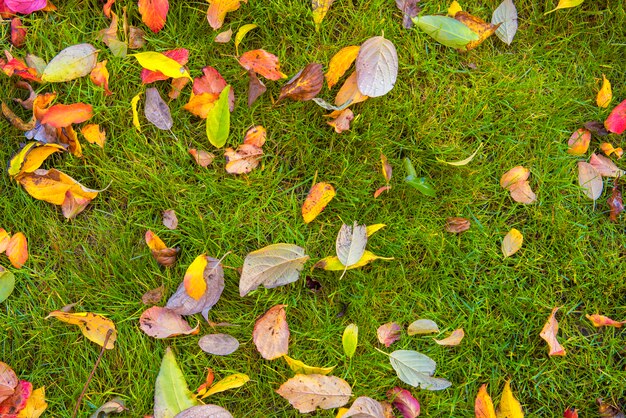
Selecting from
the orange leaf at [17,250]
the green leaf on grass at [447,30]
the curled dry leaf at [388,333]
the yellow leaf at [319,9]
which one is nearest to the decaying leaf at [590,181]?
the green leaf on grass at [447,30]

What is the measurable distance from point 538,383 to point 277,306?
0.94m

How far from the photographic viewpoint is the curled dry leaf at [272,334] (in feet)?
5.97

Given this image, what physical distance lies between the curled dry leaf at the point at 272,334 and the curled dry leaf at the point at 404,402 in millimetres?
390

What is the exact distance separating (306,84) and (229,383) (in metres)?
1.05

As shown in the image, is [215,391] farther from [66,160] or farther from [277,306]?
[66,160]

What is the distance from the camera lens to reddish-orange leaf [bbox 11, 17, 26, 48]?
1.96 metres

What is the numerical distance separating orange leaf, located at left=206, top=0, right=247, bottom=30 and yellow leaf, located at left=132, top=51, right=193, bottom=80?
205 mm

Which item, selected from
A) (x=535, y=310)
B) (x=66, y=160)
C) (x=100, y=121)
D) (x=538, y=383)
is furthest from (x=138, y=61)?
(x=538, y=383)

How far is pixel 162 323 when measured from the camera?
1833mm

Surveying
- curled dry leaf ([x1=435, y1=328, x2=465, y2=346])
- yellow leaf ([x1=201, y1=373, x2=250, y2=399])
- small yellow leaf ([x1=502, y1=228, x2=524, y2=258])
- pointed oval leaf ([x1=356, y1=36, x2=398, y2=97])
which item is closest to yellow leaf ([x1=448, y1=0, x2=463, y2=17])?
pointed oval leaf ([x1=356, y1=36, x2=398, y2=97])

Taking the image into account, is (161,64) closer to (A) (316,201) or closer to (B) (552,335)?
Answer: (A) (316,201)

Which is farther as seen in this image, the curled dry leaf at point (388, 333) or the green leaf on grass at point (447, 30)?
the green leaf on grass at point (447, 30)

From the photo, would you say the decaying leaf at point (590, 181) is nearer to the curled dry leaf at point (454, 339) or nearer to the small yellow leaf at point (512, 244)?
the small yellow leaf at point (512, 244)

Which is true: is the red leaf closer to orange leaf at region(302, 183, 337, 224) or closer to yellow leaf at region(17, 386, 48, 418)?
orange leaf at region(302, 183, 337, 224)
